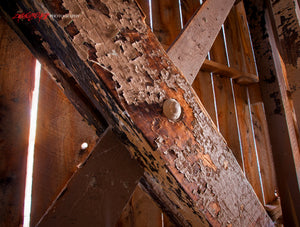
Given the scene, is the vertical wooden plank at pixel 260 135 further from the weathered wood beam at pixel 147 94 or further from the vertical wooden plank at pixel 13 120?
the vertical wooden plank at pixel 13 120

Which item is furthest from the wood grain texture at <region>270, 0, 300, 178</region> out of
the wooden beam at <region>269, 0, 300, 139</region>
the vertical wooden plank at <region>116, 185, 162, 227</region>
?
the vertical wooden plank at <region>116, 185, 162, 227</region>

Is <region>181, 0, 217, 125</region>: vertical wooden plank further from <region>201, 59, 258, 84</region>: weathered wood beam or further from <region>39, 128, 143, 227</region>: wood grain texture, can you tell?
<region>39, 128, 143, 227</region>: wood grain texture

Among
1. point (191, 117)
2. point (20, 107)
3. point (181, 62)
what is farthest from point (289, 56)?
point (20, 107)

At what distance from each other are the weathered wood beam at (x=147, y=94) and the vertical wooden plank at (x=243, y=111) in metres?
1.46

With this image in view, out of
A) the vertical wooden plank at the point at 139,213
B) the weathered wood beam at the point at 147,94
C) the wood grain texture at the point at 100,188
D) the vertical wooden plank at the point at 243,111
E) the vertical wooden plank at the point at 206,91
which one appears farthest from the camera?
the vertical wooden plank at the point at 243,111

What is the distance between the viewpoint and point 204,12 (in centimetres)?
62

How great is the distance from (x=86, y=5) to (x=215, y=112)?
1446 mm

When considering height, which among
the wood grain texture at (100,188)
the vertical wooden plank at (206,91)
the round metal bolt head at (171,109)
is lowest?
the wood grain texture at (100,188)

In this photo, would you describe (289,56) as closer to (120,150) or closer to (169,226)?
(120,150)

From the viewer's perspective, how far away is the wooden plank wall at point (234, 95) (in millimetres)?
1483

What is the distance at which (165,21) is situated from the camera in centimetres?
145

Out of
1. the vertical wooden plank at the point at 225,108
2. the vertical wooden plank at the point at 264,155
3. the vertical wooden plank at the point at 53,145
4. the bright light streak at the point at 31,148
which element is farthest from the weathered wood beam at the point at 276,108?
the bright light streak at the point at 31,148

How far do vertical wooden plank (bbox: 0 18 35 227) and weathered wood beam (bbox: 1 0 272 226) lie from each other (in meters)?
0.57

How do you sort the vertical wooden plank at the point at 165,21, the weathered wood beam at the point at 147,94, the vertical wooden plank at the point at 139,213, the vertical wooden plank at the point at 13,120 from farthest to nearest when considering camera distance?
the vertical wooden plank at the point at 165,21 < the vertical wooden plank at the point at 139,213 < the vertical wooden plank at the point at 13,120 < the weathered wood beam at the point at 147,94
